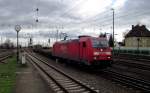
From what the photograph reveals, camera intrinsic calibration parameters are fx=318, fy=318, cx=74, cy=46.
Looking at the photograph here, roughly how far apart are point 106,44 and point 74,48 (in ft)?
18.0

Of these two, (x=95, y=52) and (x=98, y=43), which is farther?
(x=98, y=43)

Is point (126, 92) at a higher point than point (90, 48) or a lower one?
lower

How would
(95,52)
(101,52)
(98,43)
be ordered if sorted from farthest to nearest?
(98,43)
(101,52)
(95,52)

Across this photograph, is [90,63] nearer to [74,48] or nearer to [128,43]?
[74,48]

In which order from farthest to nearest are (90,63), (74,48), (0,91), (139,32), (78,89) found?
(139,32), (74,48), (90,63), (78,89), (0,91)

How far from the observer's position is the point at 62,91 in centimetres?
1639

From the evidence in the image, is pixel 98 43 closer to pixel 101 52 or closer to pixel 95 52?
pixel 101 52

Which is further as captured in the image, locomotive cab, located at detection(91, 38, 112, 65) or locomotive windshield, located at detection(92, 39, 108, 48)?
locomotive windshield, located at detection(92, 39, 108, 48)

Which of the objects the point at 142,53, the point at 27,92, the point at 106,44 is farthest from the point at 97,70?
the point at 142,53

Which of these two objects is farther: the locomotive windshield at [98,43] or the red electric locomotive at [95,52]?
the locomotive windshield at [98,43]

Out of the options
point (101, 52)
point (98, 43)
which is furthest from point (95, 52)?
point (98, 43)

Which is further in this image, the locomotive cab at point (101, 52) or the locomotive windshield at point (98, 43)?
the locomotive windshield at point (98, 43)

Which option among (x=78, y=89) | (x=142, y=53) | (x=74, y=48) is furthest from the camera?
(x=142, y=53)

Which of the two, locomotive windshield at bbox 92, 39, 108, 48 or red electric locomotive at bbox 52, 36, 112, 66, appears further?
locomotive windshield at bbox 92, 39, 108, 48
